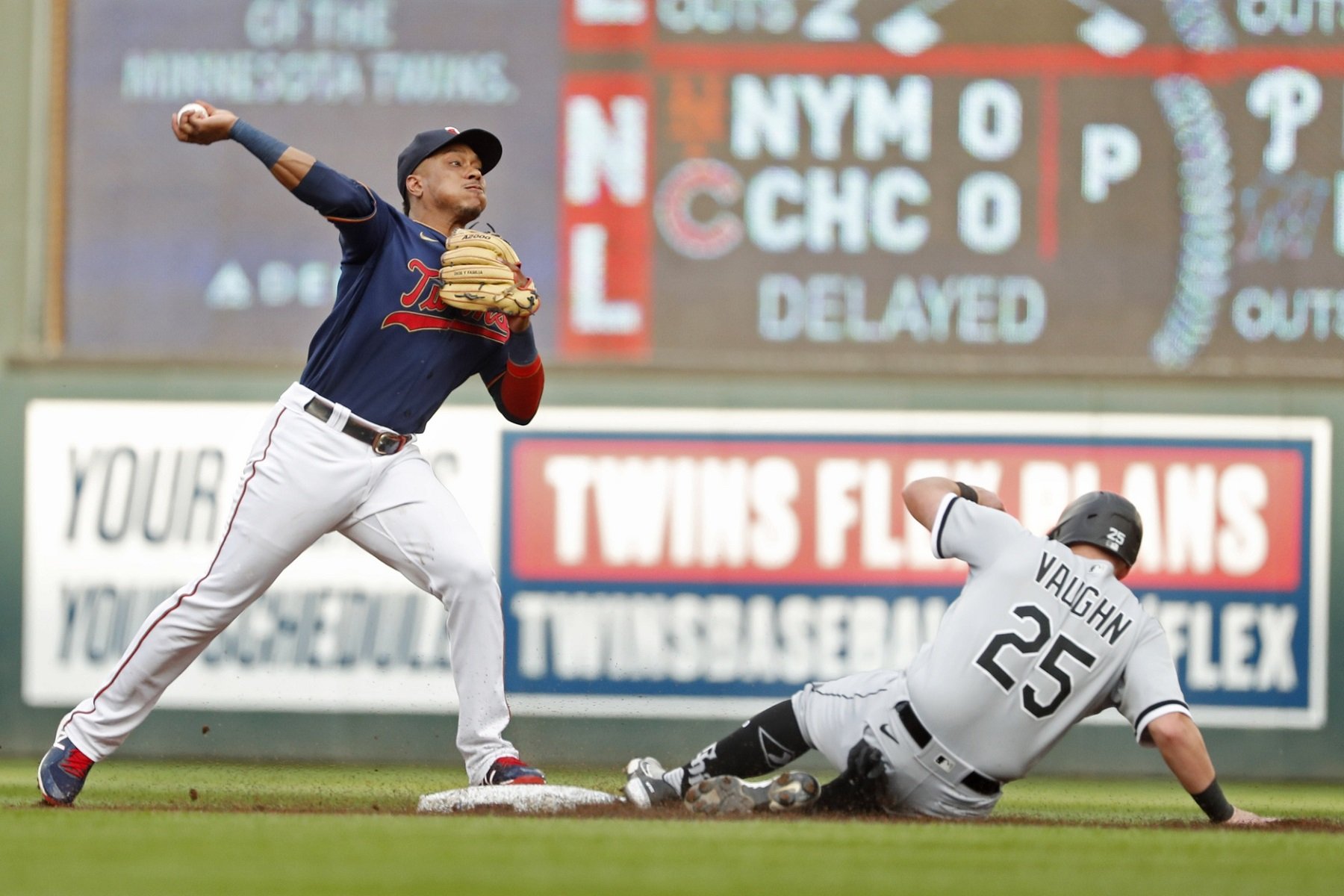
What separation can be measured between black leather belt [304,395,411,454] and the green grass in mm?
777

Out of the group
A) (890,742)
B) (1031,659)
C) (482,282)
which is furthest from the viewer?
(482,282)

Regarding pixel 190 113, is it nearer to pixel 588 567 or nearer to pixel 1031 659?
pixel 1031 659

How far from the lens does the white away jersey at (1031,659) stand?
3518 millimetres

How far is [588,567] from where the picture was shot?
5887 millimetres

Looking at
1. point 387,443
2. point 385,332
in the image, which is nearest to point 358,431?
point 387,443

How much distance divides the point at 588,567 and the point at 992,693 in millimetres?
2532

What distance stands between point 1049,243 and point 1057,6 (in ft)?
2.63

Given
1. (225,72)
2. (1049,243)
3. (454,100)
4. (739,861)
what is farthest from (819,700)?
(225,72)

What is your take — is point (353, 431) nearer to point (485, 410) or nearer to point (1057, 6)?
point (485, 410)

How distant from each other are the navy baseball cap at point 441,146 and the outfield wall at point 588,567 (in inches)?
70.9

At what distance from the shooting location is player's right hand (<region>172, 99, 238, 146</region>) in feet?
11.7

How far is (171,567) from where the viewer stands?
5883mm

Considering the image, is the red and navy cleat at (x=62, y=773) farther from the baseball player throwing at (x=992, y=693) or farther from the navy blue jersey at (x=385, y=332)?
the baseball player throwing at (x=992, y=693)

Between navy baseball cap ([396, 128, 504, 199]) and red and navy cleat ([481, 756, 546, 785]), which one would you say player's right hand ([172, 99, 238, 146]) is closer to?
navy baseball cap ([396, 128, 504, 199])
